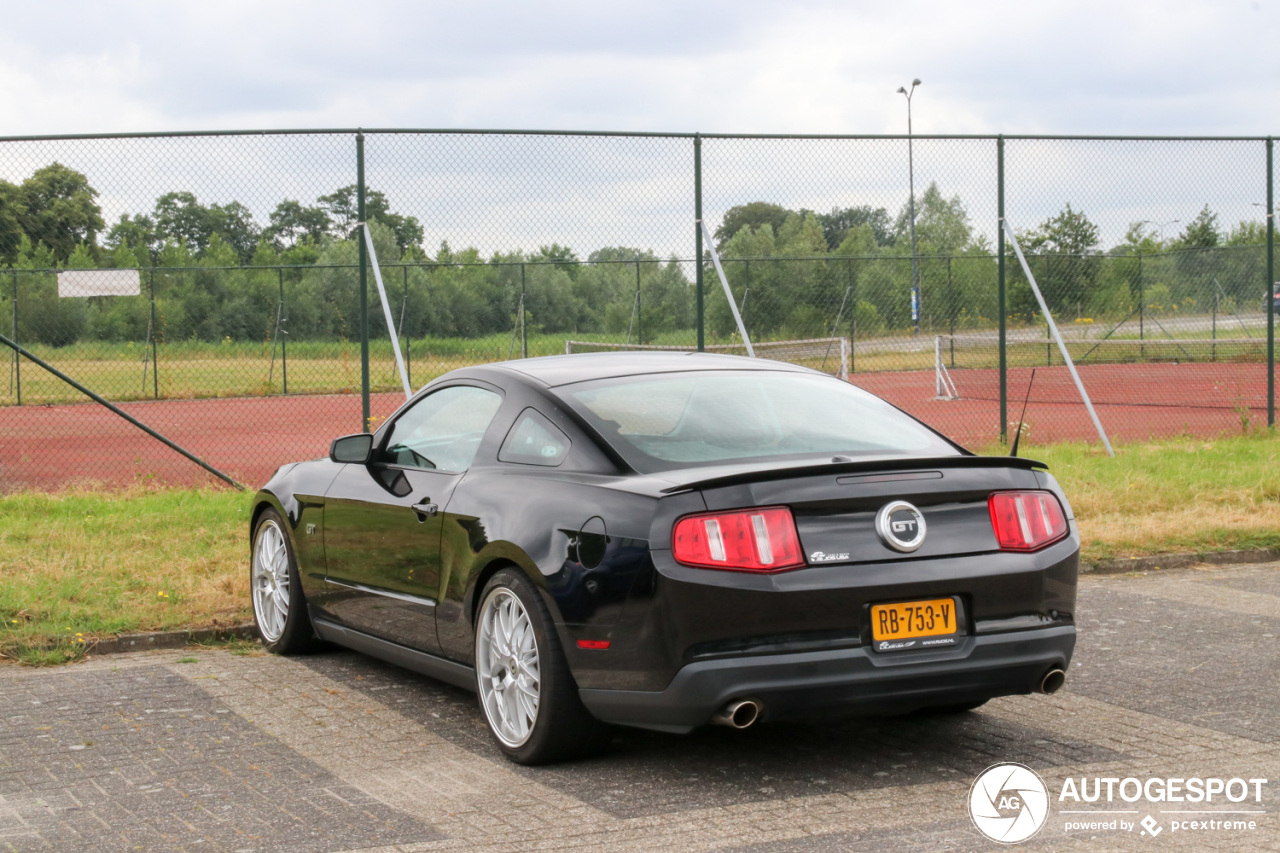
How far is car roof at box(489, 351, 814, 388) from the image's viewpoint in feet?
17.4

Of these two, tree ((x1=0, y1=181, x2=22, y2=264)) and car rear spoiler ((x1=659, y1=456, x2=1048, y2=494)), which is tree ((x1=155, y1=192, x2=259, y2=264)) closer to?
tree ((x1=0, y1=181, x2=22, y2=264))

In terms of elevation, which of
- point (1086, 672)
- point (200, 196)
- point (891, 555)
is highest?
point (200, 196)

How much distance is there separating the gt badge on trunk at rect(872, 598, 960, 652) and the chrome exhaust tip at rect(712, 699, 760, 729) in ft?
1.46

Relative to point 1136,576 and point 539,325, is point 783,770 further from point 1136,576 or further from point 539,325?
point 539,325

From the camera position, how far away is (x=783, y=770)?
4598mm

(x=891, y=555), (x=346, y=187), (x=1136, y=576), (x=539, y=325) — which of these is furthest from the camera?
(x=539, y=325)

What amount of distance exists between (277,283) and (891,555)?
55.0 feet

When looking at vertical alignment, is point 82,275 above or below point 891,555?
above

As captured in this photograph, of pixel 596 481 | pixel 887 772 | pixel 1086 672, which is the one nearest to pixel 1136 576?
pixel 1086 672

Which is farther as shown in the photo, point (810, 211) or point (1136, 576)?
point (810, 211)

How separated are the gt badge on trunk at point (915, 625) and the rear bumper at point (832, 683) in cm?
3

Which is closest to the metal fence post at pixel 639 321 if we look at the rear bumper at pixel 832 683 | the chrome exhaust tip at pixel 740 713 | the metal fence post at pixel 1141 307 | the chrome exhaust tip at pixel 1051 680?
the chrome exhaust tip at pixel 1051 680

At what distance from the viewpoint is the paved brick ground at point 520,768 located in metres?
3.95

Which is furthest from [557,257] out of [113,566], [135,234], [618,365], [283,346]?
[283,346]
